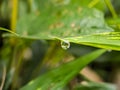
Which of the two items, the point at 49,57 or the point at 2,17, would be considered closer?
the point at 49,57

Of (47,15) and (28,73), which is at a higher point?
(47,15)

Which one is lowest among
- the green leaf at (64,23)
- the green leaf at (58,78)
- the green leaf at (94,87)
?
the green leaf at (94,87)

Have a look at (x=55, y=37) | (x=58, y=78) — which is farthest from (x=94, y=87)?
(x=55, y=37)

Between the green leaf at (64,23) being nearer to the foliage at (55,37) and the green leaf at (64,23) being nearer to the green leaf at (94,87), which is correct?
the foliage at (55,37)

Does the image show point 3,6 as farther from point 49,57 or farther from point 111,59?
point 111,59

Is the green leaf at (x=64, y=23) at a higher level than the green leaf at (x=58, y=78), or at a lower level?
higher

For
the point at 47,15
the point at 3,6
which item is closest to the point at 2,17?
the point at 3,6

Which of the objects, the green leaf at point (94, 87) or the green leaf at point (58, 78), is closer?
the green leaf at point (58, 78)

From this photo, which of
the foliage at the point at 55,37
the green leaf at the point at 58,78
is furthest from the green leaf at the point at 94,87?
the green leaf at the point at 58,78

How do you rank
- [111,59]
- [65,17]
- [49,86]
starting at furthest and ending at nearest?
1. [111,59]
2. [65,17]
3. [49,86]

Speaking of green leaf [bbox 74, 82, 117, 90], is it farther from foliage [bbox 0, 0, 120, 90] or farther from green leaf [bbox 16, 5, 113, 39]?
green leaf [bbox 16, 5, 113, 39]

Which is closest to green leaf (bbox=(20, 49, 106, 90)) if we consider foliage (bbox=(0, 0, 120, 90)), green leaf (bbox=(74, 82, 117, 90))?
foliage (bbox=(0, 0, 120, 90))
